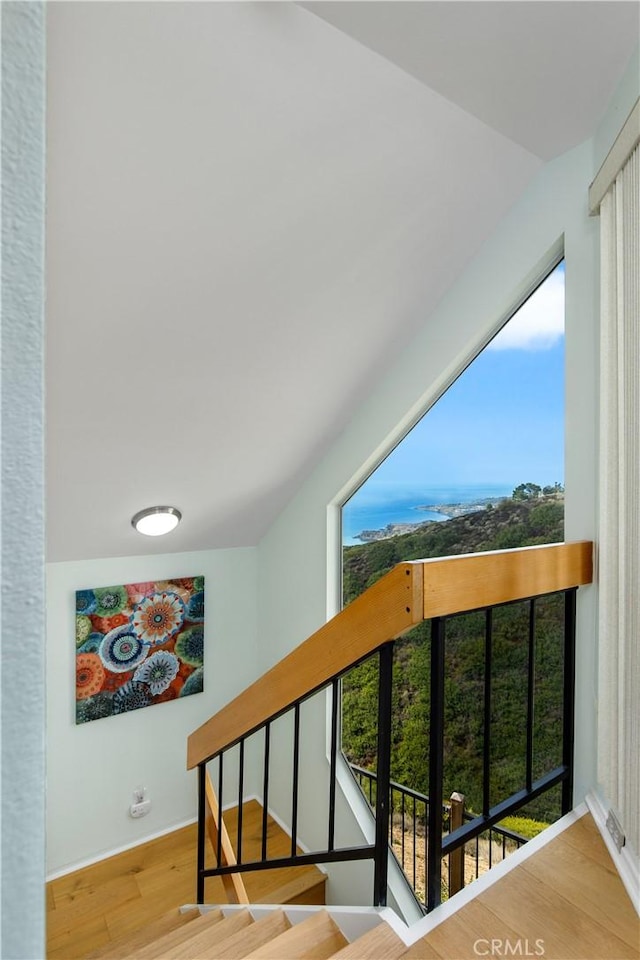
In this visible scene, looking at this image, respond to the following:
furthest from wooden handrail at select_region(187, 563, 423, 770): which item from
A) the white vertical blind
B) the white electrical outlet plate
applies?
the white electrical outlet plate

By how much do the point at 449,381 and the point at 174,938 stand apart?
2.29 meters

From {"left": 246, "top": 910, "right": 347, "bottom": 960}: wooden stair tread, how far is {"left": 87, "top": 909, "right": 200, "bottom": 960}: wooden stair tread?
0.99 m

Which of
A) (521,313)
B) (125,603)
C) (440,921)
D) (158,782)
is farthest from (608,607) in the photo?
(158,782)

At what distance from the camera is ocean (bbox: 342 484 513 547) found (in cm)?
229

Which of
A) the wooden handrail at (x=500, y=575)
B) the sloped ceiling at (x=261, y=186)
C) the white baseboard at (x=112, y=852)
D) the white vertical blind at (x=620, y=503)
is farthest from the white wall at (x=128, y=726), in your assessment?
the white vertical blind at (x=620, y=503)

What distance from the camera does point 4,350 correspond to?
0.29m

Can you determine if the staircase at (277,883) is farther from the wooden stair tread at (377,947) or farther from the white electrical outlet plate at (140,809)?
the wooden stair tread at (377,947)

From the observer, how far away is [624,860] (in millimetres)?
1184

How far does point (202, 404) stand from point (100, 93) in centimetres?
116

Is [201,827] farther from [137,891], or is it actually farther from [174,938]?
[137,891]

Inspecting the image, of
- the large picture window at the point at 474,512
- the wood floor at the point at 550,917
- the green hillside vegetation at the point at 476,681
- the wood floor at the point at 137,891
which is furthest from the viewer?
the wood floor at the point at 137,891

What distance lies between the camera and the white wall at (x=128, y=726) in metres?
2.93

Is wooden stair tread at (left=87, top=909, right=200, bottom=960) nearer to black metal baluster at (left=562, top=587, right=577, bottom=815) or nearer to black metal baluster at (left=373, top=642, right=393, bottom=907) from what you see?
black metal baluster at (left=373, top=642, right=393, bottom=907)

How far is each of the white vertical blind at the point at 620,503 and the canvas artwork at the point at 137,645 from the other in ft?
8.52
